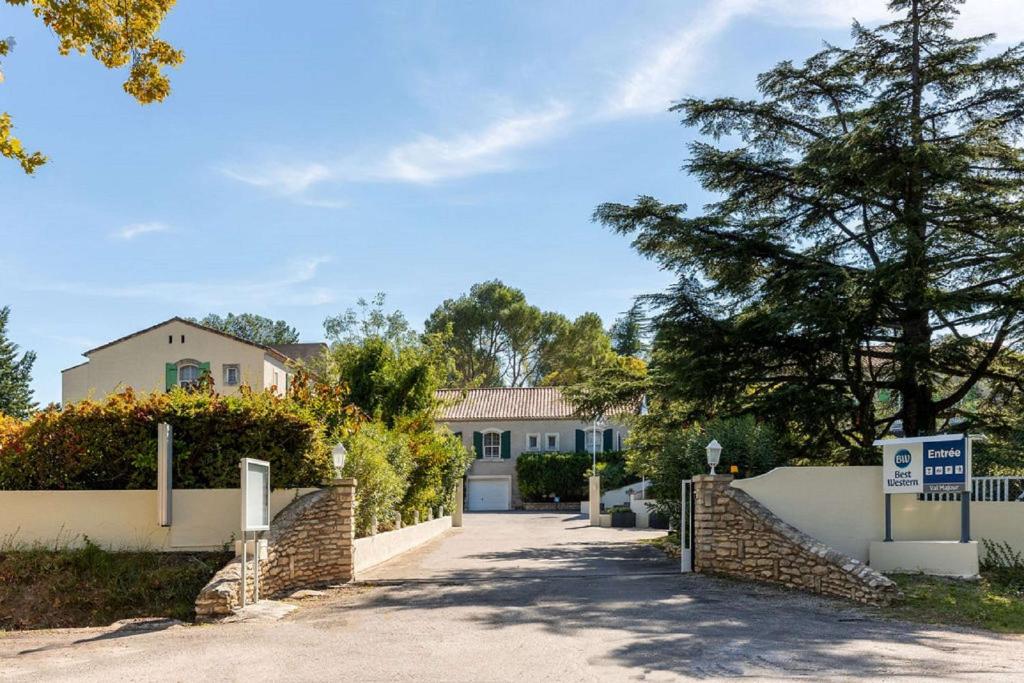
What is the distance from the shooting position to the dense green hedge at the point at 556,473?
45188 millimetres

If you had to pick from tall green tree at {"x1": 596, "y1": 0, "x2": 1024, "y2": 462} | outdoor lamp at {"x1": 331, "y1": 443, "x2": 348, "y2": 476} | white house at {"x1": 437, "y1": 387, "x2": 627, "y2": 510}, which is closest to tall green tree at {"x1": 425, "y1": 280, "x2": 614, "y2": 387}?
white house at {"x1": 437, "y1": 387, "x2": 627, "y2": 510}

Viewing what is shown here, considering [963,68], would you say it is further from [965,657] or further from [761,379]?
[965,657]

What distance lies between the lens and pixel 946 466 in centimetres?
1340

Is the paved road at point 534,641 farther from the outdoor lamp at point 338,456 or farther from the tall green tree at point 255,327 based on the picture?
the tall green tree at point 255,327

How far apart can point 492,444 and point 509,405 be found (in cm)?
235

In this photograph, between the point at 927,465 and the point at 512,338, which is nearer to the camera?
the point at 927,465

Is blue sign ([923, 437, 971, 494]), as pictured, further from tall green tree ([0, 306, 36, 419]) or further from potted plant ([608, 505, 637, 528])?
tall green tree ([0, 306, 36, 419])

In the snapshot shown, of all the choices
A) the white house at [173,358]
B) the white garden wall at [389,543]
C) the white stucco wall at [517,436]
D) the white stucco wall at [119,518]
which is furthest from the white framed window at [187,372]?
the white stucco wall at [119,518]

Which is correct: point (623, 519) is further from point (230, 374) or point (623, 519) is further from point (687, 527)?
point (230, 374)

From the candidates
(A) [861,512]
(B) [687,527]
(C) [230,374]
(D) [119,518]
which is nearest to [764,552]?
(A) [861,512]

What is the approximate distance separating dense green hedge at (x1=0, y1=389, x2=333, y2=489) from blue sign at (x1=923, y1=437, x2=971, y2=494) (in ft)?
31.6

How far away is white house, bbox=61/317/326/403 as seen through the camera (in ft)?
122

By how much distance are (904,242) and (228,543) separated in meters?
12.5

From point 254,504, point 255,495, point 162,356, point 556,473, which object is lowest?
point 556,473
